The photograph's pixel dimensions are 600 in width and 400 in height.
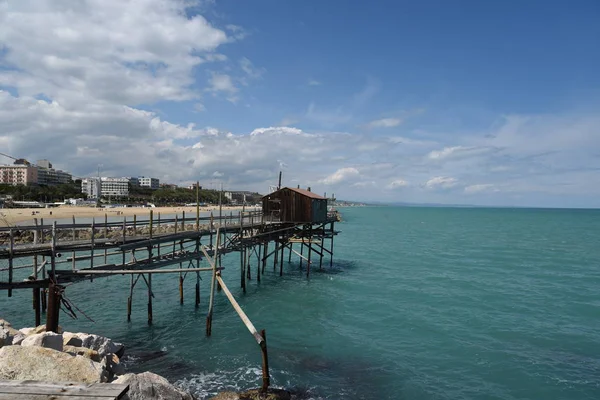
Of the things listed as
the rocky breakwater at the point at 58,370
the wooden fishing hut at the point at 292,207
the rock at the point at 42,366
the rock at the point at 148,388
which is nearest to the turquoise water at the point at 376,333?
the rock at the point at 148,388

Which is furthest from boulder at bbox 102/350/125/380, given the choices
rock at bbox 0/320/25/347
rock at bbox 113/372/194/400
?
rock at bbox 113/372/194/400

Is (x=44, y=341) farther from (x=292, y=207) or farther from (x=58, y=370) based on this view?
(x=292, y=207)

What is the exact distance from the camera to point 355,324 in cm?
2125

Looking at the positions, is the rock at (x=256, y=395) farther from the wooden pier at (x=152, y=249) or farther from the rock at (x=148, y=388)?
the rock at (x=148, y=388)

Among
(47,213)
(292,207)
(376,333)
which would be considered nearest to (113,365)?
(376,333)

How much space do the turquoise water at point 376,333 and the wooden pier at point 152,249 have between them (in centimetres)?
154

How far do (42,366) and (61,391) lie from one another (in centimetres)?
517

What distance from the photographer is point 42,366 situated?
26.7 feet

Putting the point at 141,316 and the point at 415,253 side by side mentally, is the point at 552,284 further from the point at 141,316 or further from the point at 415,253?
the point at 141,316

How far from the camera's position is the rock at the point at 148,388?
27.5ft

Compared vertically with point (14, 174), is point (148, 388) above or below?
below

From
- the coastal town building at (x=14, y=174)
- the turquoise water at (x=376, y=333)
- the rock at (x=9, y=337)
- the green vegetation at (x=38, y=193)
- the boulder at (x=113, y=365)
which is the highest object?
the coastal town building at (x=14, y=174)

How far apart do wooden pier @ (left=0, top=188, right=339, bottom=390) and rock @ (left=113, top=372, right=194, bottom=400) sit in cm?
315

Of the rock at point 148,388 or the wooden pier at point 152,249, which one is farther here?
the wooden pier at point 152,249
